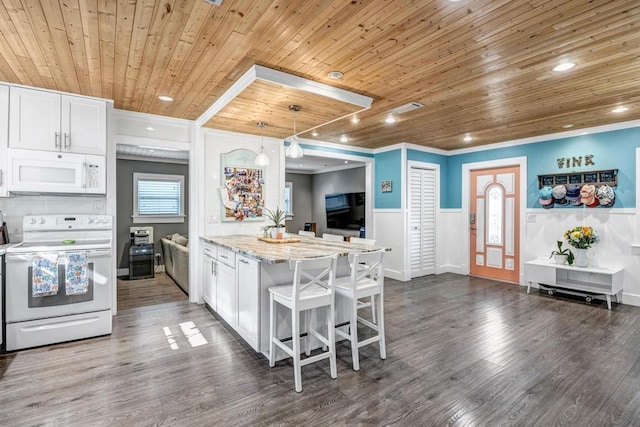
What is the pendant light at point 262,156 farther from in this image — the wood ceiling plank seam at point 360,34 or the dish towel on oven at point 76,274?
the dish towel on oven at point 76,274

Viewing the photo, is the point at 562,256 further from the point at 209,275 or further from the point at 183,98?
the point at 183,98

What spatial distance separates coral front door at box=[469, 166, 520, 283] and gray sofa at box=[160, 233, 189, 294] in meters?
5.20

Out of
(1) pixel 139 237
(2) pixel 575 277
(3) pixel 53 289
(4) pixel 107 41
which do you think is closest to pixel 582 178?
(2) pixel 575 277

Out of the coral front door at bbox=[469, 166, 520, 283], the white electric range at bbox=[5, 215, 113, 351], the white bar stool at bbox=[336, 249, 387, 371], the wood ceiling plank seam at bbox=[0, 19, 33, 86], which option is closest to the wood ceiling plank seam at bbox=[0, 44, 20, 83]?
the wood ceiling plank seam at bbox=[0, 19, 33, 86]

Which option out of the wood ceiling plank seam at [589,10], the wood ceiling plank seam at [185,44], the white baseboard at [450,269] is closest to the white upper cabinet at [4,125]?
the wood ceiling plank seam at [185,44]

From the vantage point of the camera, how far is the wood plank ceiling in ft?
6.63

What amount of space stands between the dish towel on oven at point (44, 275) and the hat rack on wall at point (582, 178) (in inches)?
258

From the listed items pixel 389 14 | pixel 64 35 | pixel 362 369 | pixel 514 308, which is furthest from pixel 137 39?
pixel 514 308

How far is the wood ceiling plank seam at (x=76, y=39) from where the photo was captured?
201 cm

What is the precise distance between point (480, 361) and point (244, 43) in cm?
319

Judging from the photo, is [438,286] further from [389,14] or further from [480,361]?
[389,14]

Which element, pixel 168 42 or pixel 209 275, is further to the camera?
pixel 209 275

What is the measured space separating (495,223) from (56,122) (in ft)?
21.8

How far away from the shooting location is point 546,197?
5258 mm
